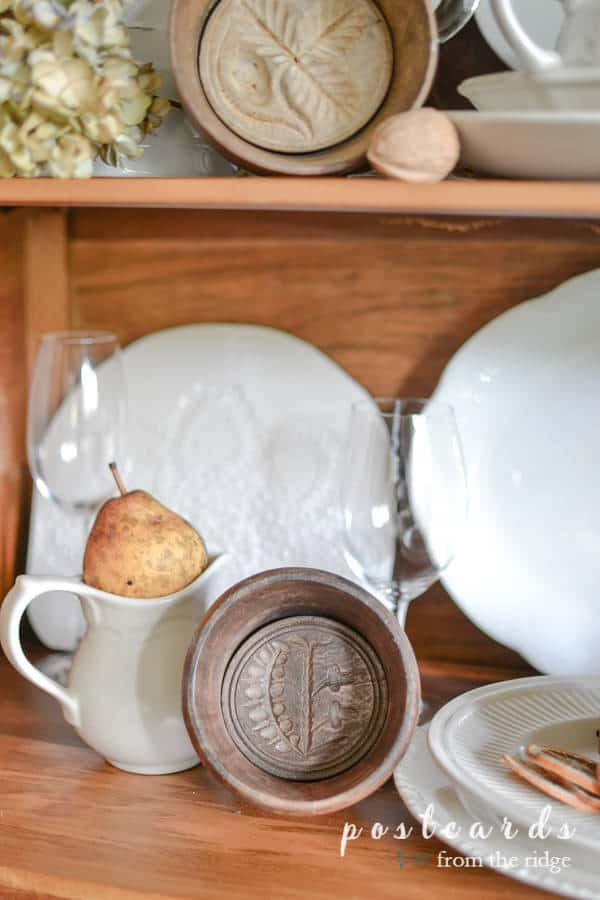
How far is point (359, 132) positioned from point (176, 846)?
Result: 49 cm

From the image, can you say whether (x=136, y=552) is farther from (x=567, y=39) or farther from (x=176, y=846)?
(x=567, y=39)

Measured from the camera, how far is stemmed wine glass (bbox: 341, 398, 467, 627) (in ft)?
2.56

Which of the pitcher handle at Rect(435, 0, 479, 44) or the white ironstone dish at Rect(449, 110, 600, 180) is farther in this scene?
the pitcher handle at Rect(435, 0, 479, 44)

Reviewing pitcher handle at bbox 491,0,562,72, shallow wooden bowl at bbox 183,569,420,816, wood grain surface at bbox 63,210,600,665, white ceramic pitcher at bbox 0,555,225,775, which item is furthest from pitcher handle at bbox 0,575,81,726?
pitcher handle at bbox 491,0,562,72

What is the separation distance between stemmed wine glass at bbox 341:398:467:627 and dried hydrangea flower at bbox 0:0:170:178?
0.29m

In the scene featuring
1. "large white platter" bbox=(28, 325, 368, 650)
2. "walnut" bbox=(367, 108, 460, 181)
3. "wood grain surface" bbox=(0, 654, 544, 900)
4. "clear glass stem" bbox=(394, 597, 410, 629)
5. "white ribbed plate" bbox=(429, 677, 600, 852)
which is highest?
"walnut" bbox=(367, 108, 460, 181)

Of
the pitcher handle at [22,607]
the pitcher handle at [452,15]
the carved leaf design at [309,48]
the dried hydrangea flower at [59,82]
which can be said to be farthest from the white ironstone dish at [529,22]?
the pitcher handle at [22,607]

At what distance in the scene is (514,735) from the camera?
729mm

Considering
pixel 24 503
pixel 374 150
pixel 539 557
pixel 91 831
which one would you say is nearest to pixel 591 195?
pixel 374 150

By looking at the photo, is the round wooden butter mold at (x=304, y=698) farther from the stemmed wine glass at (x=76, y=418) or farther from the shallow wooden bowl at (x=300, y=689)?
the stemmed wine glass at (x=76, y=418)

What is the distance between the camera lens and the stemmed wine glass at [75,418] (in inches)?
33.9

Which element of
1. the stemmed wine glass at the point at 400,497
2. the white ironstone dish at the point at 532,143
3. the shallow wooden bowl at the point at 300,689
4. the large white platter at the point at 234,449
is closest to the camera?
the white ironstone dish at the point at 532,143

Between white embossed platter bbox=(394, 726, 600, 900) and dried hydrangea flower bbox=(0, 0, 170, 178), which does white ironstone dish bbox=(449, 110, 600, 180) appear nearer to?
dried hydrangea flower bbox=(0, 0, 170, 178)

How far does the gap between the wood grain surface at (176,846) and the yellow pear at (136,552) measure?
0.48 feet
